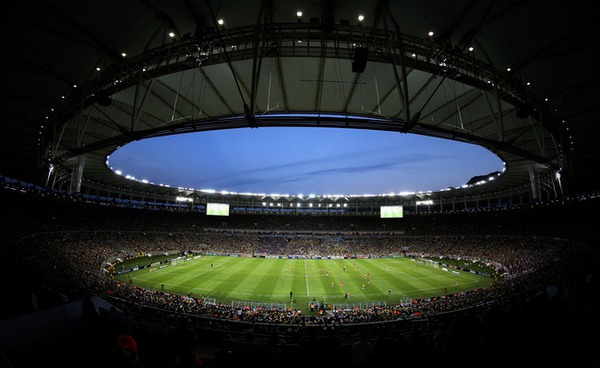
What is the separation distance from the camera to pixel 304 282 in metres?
37.6

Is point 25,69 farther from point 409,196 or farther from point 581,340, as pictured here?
point 409,196

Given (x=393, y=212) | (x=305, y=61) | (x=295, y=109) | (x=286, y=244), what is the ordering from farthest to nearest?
(x=286, y=244), (x=393, y=212), (x=295, y=109), (x=305, y=61)

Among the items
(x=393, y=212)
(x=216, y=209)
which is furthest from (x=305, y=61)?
(x=216, y=209)

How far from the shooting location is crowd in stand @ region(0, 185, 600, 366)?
1659 centimetres

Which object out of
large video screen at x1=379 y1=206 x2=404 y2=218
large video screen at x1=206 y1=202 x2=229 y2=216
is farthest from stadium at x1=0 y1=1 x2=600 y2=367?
large video screen at x1=206 y1=202 x2=229 y2=216

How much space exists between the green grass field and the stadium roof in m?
20.8

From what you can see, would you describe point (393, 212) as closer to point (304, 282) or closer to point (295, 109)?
point (304, 282)

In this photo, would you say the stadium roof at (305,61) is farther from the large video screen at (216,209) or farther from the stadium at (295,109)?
the large video screen at (216,209)

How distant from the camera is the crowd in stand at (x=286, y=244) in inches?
653

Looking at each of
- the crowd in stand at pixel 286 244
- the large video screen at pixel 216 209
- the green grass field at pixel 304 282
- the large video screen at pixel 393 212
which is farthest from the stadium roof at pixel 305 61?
the large video screen at pixel 216 209

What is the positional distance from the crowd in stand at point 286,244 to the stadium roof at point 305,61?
8535 millimetres

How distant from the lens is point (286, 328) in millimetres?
14359

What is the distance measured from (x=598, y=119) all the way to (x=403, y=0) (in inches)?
661

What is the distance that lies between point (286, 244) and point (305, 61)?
209 feet
